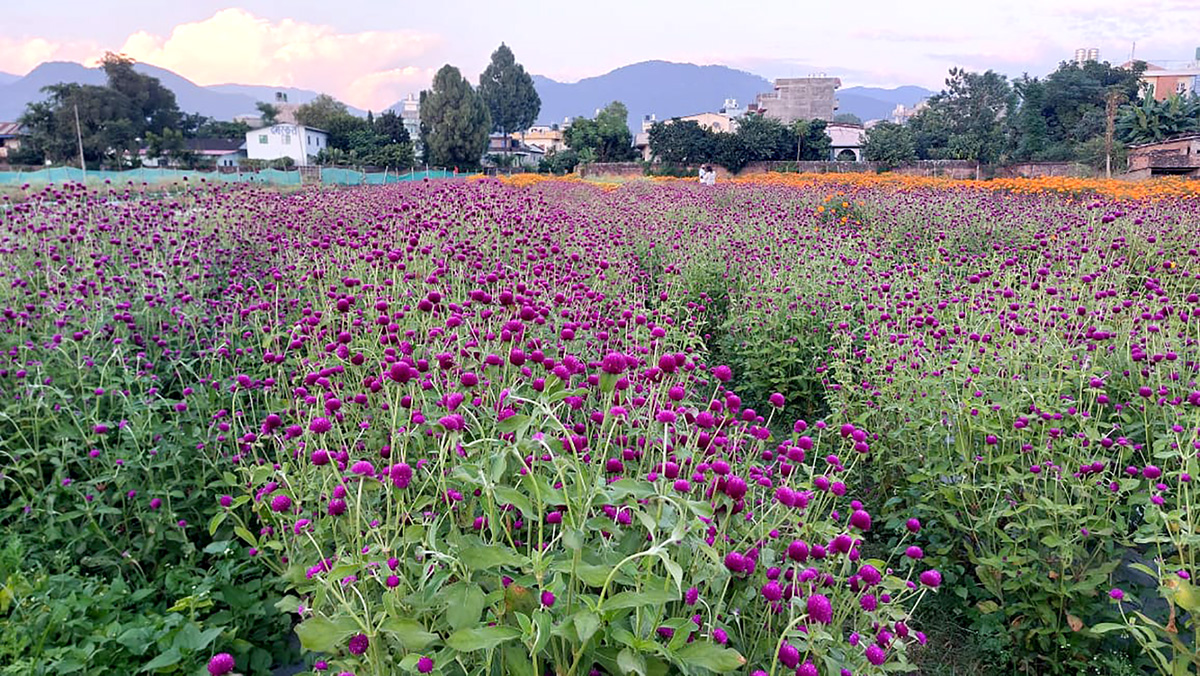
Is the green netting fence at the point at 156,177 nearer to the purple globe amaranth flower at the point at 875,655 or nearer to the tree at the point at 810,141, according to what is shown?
the purple globe amaranth flower at the point at 875,655

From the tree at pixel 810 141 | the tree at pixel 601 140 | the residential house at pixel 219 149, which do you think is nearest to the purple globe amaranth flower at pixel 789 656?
the tree at pixel 810 141

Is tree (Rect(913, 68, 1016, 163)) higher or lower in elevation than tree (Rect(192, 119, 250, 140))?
lower

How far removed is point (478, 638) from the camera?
1.29m

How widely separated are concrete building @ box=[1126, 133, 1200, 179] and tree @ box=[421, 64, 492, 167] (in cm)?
4628

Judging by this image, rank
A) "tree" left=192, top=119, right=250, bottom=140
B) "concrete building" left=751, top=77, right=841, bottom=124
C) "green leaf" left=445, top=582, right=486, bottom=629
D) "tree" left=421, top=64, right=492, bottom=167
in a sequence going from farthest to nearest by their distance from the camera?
"concrete building" left=751, top=77, right=841, bottom=124, "tree" left=192, top=119, right=250, bottom=140, "tree" left=421, top=64, right=492, bottom=167, "green leaf" left=445, top=582, right=486, bottom=629

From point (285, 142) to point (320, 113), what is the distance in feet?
26.0

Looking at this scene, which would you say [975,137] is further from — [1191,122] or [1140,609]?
[1140,609]

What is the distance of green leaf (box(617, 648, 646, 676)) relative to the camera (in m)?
1.26

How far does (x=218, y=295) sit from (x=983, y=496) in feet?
15.6

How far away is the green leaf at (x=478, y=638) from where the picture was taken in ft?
4.16

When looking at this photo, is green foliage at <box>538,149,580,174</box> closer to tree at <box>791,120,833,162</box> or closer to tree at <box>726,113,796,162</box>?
tree at <box>726,113,796,162</box>

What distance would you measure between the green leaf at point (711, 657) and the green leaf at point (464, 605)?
0.39 meters

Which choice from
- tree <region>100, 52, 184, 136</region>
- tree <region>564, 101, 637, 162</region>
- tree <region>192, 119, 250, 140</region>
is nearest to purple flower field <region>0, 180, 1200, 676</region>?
tree <region>564, 101, 637, 162</region>

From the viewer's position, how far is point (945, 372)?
3.56 meters
